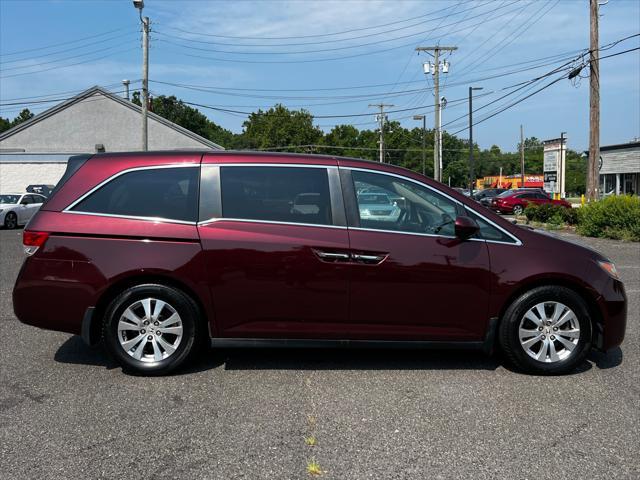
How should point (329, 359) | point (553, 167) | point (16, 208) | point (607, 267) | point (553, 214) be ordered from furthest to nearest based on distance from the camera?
point (553, 167)
point (553, 214)
point (16, 208)
point (329, 359)
point (607, 267)

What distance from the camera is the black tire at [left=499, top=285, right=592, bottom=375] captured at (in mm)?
4625

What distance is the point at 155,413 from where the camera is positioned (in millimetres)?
3959

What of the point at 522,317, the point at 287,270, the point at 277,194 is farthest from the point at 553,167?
the point at 287,270

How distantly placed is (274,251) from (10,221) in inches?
821

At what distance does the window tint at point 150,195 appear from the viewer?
15.3ft

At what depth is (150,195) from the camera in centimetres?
470

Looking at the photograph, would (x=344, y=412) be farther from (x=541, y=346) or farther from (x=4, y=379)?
(x=4, y=379)

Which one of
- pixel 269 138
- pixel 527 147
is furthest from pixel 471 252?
pixel 527 147

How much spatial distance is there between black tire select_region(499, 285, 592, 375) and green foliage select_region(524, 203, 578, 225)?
17.7m

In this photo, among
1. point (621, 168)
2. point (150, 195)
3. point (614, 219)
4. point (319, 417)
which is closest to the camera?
point (319, 417)

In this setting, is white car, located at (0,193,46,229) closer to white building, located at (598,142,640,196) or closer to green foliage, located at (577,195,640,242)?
green foliage, located at (577,195,640,242)

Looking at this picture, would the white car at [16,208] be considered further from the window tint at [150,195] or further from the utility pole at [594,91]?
the utility pole at [594,91]

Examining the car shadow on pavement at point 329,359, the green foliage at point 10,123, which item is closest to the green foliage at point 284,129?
the green foliage at point 10,123

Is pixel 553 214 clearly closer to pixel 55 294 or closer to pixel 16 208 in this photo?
pixel 16 208
